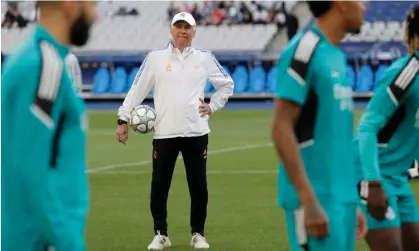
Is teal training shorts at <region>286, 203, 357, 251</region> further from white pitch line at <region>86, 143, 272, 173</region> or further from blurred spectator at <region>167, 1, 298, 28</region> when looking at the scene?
blurred spectator at <region>167, 1, 298, 28</region>

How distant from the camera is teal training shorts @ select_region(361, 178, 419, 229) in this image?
7.27 meters

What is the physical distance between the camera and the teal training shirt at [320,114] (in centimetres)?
584

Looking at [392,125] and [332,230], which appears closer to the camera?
[332,230]

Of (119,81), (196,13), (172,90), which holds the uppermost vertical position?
(196,13)

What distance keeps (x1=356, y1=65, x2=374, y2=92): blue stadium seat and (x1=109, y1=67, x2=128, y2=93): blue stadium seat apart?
26.0 feet

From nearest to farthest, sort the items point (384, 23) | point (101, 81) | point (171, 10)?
point (101, 81) < point (384, 23) < point (171, 10)

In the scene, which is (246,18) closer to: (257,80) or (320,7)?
(257,80)

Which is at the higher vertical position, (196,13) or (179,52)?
(196,13)

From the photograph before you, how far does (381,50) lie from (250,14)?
6.98m

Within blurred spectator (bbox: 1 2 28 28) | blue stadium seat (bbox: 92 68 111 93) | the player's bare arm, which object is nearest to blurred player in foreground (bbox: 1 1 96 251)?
the player's bare arm

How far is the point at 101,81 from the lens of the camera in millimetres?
41781

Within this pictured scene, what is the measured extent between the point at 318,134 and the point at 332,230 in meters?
0.48

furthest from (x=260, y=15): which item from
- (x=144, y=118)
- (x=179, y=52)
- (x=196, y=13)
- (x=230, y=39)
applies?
(x=179, y=52)

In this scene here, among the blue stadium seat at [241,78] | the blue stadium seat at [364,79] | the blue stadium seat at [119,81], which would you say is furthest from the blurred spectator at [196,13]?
the blue stadium seat at [364,79]
